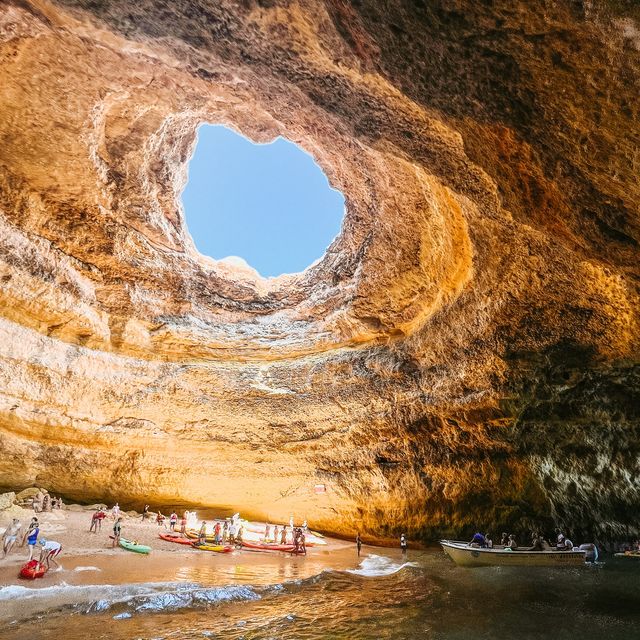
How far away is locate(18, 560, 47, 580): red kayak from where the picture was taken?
345 inches

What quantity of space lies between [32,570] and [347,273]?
11.3 m

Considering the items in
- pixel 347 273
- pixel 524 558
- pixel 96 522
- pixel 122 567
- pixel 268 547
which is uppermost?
pixel 347 273

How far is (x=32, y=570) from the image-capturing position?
348 inches

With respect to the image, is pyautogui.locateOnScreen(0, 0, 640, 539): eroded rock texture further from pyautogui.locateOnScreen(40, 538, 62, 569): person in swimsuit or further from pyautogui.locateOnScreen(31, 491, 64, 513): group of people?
pyautogui.locateOnScreen(40, 538, 62, 569): person in swimsuit

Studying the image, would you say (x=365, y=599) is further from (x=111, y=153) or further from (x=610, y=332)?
(x=111, y=153)

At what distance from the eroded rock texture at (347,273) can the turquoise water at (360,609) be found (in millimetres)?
4806

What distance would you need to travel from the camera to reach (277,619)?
7.52 meters

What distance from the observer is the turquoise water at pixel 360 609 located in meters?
6.88

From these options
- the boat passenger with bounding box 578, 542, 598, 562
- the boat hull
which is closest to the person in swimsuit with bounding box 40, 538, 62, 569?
the boat hull

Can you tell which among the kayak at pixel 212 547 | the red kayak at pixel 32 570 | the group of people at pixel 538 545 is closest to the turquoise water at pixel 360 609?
the group of people at pixel 538 545

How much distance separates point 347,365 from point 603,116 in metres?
11.7

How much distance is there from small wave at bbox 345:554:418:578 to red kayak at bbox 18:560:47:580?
7443 mm

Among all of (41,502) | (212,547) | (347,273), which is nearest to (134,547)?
(212,547)

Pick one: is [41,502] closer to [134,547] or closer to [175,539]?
[134,547]
